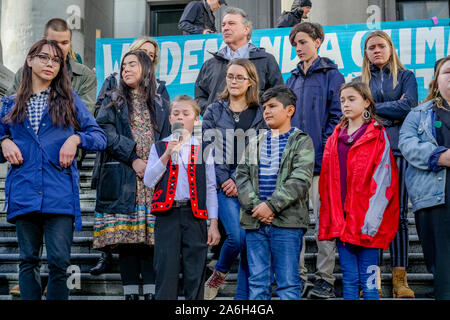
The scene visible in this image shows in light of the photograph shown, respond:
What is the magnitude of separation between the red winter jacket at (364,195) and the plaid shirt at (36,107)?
2.05 m

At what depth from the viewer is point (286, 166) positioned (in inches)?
173

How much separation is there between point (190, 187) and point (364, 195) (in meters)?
1.21

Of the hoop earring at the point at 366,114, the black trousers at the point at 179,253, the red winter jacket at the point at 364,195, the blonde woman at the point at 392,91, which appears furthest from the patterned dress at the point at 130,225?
the blonde woman at the point at 392,91

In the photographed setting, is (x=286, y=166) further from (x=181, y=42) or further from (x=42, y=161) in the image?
(x=181, y=42)

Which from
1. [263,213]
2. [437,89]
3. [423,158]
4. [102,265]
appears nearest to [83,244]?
[102,265]

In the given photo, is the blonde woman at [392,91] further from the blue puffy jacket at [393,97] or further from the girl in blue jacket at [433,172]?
the girl in blue jacket at [433,172]

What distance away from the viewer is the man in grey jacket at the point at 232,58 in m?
5.68

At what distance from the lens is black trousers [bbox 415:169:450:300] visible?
4098mm

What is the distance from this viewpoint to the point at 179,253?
426cm

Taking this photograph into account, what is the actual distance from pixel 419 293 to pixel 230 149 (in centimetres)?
190

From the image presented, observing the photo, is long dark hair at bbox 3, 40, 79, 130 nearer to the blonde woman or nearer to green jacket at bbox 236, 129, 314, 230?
green jacket at bbox 236, 129, 314, 230

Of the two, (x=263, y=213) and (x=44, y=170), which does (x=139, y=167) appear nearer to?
(x=44, y=170)

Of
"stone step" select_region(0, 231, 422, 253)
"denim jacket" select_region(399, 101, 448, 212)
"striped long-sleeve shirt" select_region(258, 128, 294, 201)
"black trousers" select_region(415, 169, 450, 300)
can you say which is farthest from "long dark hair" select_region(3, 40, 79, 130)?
"black trousers" select_region(415, 169, 450, 300)
